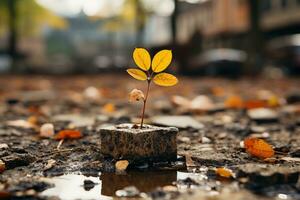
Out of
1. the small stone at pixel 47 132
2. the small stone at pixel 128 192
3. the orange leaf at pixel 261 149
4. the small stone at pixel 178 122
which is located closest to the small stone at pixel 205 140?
the small stone at pixel 178 122

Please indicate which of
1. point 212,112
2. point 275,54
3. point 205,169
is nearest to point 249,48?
point 275,54

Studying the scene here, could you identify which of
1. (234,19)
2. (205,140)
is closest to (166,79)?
(205,140)

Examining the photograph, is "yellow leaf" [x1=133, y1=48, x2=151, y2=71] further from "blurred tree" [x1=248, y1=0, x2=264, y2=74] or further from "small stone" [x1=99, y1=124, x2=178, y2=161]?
"blurred tree" [x1=248, y1=0, x2=264, y2=74]

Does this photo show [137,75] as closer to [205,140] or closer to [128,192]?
[128,192]

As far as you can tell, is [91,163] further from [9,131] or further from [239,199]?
[9,131]

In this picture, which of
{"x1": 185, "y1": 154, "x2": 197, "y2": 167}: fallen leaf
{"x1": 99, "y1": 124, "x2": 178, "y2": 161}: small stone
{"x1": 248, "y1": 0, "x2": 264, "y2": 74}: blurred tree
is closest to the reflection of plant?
{"x1": 99, "y1": 124, "x2": 178, "y2": 161}: small stone

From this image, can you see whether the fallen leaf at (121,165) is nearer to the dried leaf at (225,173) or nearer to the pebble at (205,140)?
the dried leaf at (225,173)
